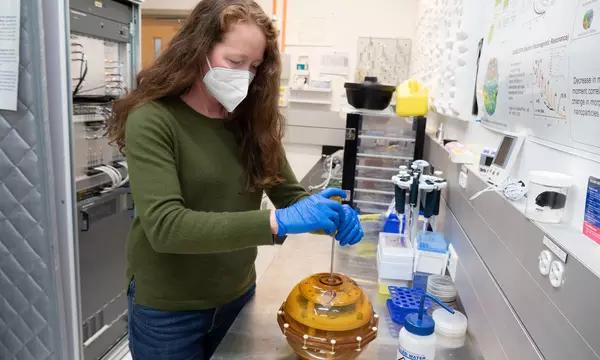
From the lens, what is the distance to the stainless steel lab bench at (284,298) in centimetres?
105

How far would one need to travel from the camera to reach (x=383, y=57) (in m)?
3.54

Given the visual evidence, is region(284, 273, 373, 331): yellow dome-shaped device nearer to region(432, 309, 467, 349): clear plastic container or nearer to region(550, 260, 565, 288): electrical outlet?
region(432, 309, 467, 349): clear plastic container

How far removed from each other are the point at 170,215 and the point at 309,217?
30cm

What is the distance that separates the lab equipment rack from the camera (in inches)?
91.5

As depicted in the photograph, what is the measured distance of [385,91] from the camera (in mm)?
2305

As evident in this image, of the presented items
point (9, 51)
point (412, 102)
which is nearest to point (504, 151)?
point (412, 102)

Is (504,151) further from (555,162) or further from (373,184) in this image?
(373,184)

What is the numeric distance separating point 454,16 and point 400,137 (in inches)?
27.5

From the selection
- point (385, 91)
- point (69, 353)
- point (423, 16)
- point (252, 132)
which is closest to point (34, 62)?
point (252, 132)

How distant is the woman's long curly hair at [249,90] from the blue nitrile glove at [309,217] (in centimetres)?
25

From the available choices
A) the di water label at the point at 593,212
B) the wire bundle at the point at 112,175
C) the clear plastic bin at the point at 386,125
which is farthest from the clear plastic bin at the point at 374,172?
the di water label at the point at 593,212

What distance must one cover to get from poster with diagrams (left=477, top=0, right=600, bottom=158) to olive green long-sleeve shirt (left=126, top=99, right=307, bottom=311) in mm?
639

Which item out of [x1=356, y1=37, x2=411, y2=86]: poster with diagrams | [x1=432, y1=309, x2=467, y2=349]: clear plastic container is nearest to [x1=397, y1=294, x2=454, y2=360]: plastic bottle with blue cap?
[x1=432, y1=309, x2=467, y2=349]: clear plastic container

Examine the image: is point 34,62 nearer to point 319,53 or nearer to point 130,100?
point 130,100
